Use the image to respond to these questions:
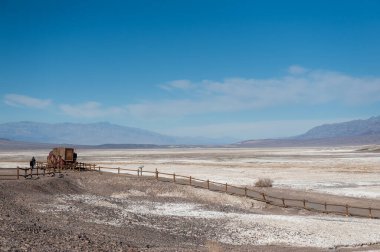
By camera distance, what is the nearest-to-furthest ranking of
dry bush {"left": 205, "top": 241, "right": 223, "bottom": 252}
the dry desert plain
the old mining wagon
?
dry bush {"left": 205, "top": 241, "right": 223, "bottom": 252}, the dry desert plain, the old mining wagon

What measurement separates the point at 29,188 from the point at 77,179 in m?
9.09

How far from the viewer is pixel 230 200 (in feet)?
135

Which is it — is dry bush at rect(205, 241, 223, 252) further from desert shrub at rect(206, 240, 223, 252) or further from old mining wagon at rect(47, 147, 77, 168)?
old mining wagon at rect(47, 147, 77, 168)

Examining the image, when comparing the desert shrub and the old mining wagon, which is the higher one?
the old mining wagon

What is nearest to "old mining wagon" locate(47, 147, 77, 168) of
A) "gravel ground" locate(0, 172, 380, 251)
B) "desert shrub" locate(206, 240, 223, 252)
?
"gravel ground" locate(0, 172, 380, 251)

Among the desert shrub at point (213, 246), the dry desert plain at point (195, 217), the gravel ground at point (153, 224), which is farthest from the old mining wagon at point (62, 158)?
the desert shrub at point (213, 246)

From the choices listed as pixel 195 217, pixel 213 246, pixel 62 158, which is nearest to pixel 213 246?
pixel 213 246

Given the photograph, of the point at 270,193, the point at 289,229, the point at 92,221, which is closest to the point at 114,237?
the point at 92,221

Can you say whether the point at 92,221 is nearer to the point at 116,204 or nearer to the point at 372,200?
the point at 116,204

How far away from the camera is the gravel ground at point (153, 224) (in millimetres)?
20069

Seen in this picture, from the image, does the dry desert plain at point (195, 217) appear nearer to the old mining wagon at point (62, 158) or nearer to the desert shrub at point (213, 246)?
the desert shrub at point (213, 246)

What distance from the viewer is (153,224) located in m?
28.3

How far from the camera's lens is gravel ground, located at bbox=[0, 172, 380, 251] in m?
20.1

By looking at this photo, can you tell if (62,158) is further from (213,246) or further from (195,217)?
(213,246)
